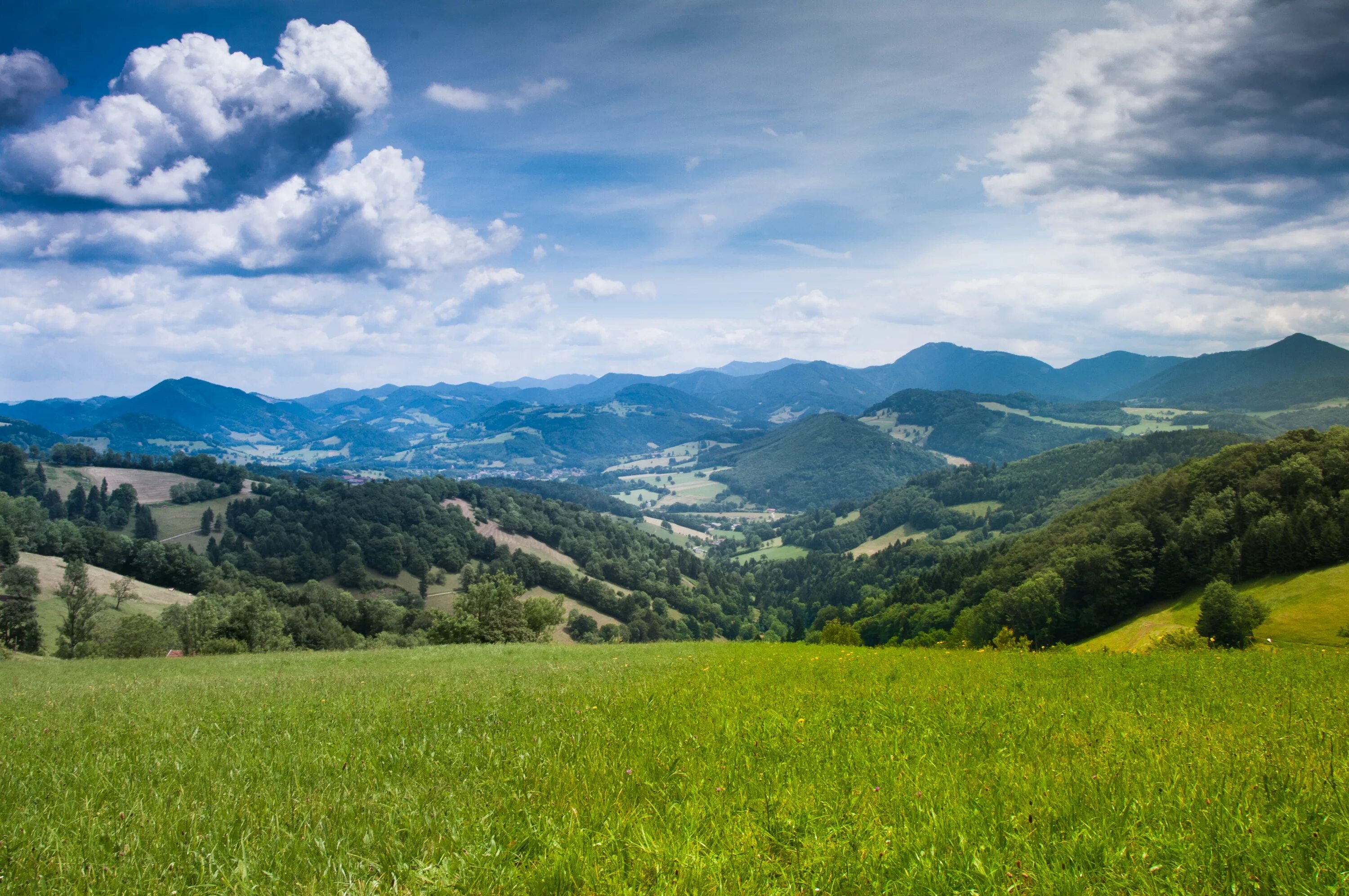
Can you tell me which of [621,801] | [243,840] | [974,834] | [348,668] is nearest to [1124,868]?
[974,834]

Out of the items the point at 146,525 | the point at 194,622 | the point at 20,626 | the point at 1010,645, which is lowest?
the point at 146,525

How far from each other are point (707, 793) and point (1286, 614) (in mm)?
68833

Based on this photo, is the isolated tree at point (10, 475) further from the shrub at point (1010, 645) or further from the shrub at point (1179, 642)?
the shrub at point (1179, 642)

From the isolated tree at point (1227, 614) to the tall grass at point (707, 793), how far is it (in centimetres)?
4265

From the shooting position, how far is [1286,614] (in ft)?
164

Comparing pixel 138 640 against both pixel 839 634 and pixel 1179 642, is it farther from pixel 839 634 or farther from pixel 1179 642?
pixel 1179 642

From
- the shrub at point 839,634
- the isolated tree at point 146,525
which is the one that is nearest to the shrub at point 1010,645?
the shrub at point 839,634

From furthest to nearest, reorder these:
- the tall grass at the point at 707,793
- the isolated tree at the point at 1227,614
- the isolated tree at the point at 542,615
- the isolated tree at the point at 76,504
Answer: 1. the isolated tree at the point at 76,504
2. the isolated tree at the point at 542,615
3. the isolated tree at the point at 1227,614
4. the tall grass at the point at 707,793

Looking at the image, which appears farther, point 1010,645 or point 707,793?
point 1010,645

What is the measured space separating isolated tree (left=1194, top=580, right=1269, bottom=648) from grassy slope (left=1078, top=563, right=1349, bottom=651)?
5.90 feet

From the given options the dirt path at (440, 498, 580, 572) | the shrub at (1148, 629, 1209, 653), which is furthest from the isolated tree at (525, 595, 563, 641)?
the dirt path at (440, 498, 580, 572)

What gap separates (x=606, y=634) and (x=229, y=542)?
375 ft

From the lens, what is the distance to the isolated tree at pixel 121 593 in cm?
8675

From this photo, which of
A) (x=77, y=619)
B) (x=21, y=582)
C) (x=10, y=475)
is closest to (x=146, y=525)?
(x=10, y=475)
